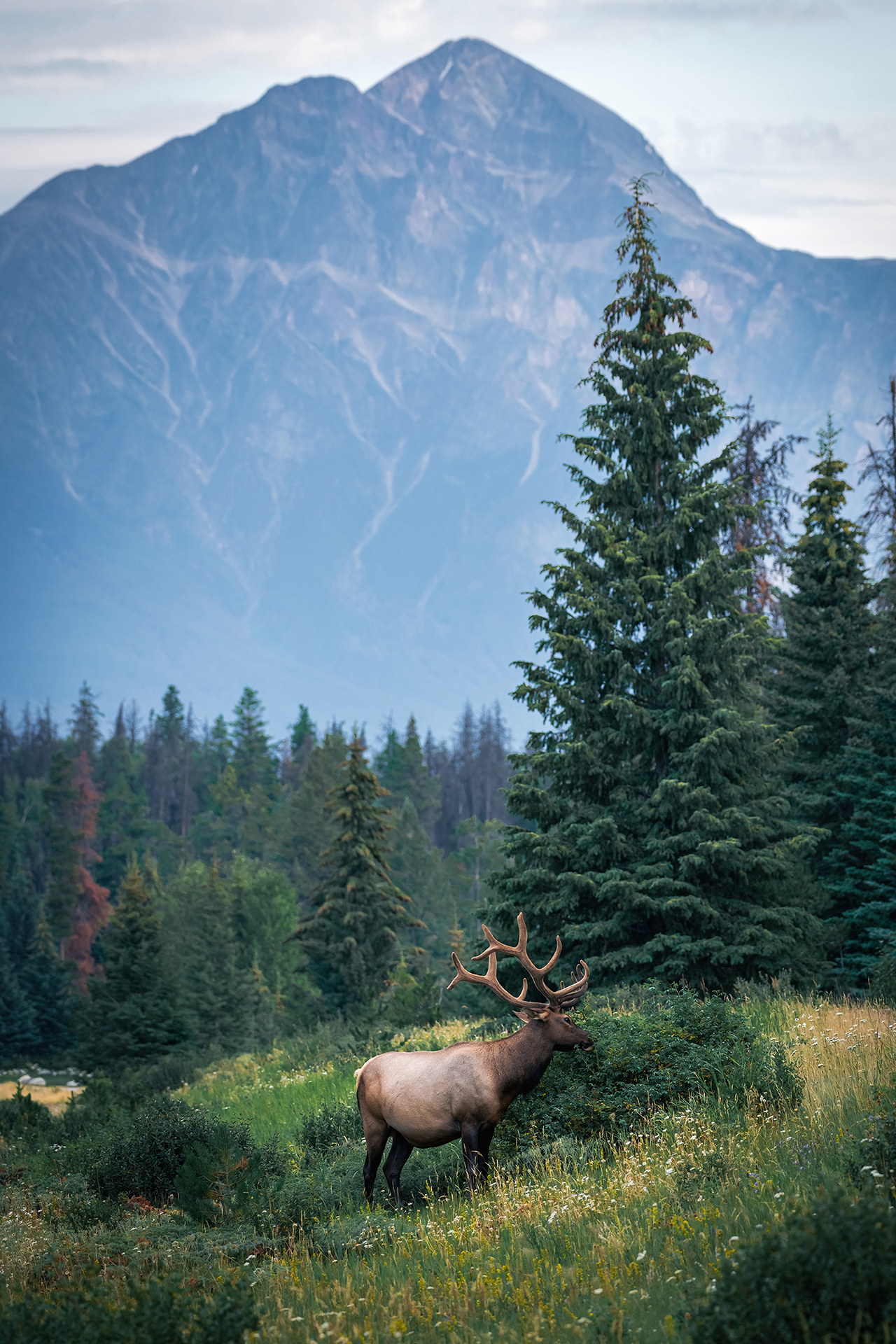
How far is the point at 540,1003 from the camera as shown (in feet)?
32.1

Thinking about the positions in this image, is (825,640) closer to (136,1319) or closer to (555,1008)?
(555,1008)

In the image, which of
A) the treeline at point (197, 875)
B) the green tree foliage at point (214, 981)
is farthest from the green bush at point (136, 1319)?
the green tree foliage at point (214, 981)

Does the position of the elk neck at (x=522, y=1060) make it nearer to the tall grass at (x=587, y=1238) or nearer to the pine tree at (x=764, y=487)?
the tall grass at (x=587, y=1238)

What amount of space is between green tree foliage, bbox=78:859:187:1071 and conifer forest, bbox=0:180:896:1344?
160mm

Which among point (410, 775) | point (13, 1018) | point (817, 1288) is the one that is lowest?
point (13, 1018)

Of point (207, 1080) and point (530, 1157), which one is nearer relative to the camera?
point (530, 1157)

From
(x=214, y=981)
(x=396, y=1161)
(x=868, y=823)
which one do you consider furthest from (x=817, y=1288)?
(x=214, y=981)

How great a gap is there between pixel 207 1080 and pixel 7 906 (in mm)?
72963

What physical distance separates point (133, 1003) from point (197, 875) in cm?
3333

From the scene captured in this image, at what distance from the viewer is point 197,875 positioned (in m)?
81.4

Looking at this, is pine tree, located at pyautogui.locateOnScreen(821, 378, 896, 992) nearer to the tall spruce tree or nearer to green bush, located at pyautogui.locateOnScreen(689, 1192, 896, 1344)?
the tall spruce tree

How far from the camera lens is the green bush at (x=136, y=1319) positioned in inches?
222

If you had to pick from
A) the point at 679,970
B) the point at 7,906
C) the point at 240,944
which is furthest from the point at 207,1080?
the point at 7,906

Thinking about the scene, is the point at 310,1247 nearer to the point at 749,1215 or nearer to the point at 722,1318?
the point at 749,1215
